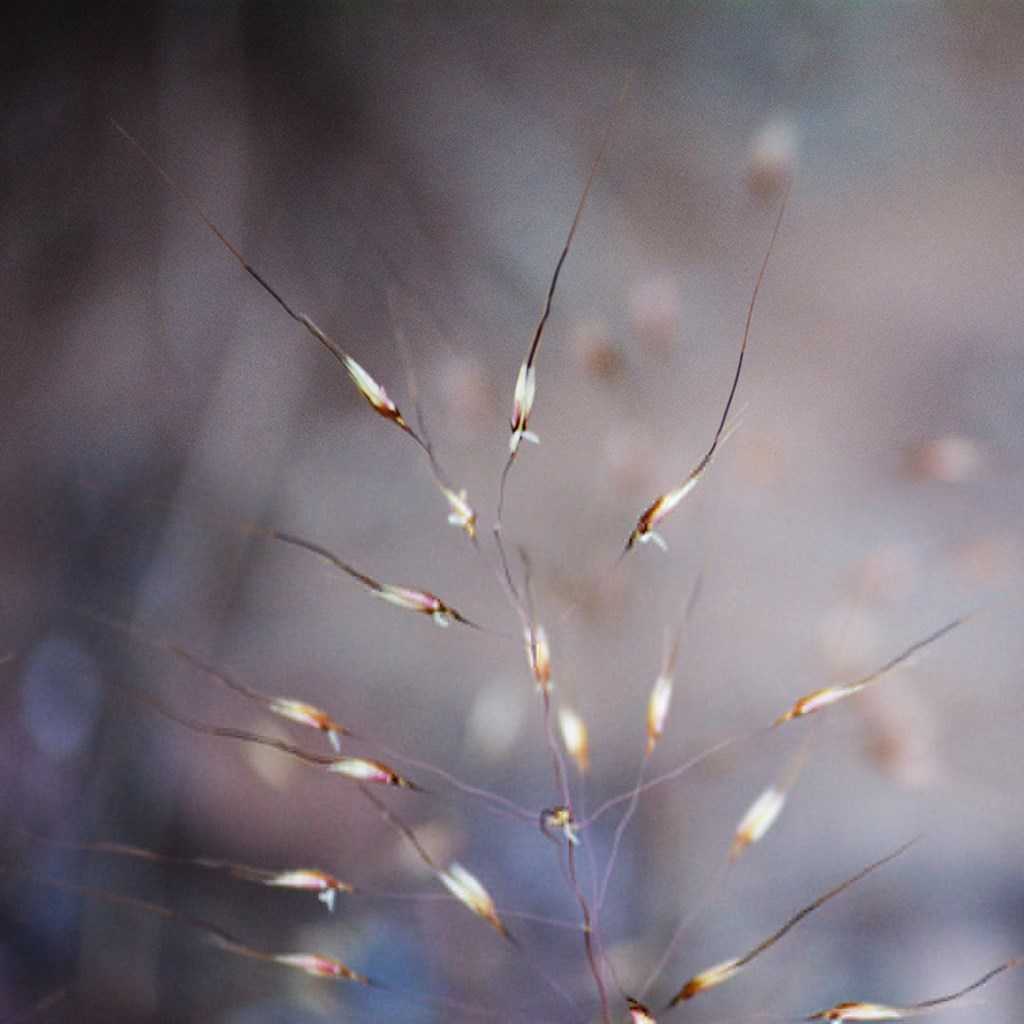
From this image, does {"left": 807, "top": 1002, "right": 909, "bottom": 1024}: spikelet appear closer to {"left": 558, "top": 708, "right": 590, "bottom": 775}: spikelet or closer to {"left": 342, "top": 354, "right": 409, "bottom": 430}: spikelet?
{"left": 558, "top": 708, "right": 590, "bottom": 775}: spikelet

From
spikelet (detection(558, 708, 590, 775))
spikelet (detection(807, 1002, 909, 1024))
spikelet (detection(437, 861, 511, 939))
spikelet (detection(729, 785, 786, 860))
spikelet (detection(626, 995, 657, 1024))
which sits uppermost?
spikelet (detection(558, 708, 590, 775))

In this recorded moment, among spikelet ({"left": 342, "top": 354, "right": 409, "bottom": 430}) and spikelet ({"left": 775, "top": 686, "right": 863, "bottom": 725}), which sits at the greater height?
spikelet ({"left": 342, "top": 354, "right": 409, "bottom": 430})

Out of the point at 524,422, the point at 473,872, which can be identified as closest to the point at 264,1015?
the point at 473,872

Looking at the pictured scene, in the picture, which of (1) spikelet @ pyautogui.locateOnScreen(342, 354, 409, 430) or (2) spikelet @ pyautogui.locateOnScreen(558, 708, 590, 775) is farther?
(2) spikelet @ pyautogui.locateOnScreen(558, 708, 590, 775)

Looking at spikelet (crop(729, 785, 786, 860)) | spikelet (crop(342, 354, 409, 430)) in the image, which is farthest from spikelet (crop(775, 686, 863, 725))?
spikelet (crop(342, 354, 409, 430))

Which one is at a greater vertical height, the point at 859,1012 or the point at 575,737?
the point at 575,737

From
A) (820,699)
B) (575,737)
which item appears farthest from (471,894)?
(820,699)

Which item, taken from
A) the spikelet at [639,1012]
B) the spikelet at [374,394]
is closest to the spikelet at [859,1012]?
the spikelet at [639,1012]

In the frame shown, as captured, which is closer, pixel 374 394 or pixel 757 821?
pixel 374 394

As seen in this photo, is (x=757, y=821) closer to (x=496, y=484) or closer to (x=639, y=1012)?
(x=639, y=1012)
